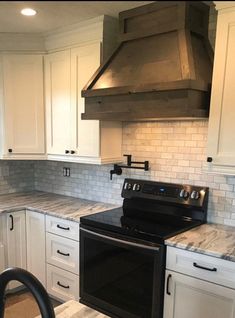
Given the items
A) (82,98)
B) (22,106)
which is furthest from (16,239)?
(82,98)

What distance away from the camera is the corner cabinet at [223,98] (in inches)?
69.6

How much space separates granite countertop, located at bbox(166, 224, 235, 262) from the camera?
1.67 meters

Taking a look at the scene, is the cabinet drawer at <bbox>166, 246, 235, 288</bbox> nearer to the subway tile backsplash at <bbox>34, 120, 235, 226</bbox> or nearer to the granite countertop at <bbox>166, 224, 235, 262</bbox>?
the granite countertop at <bbox>166, 224, 235, 262</bbox>

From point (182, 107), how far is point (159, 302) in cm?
125

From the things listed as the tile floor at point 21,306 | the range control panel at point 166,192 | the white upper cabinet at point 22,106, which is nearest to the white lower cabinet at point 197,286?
the range control panel at point 166,192

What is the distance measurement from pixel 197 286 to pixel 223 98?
117 cm

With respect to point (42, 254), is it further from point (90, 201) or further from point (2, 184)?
point (2, 184)

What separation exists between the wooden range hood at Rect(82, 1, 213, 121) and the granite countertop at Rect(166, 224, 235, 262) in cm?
78

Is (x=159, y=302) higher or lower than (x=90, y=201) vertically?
lower

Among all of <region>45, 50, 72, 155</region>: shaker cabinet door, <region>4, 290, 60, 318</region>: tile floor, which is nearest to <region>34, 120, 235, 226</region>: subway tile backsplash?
<region>45, 50, 72, 155</region>: shaker cabinet door

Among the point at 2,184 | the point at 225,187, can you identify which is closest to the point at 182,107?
the point at 225,187

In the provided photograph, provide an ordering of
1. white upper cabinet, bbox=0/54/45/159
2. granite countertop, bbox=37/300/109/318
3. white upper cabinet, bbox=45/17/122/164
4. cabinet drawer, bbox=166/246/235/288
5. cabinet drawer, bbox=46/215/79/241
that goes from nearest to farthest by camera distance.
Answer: granite countertop, bbox=37/300/109/318, cabinet drawer, bbox=166/246/235/288, cabinet drawer, bbox=46/215/79/241, white upper cabinet, bbox=45/17/122/164, white upper cabinet, bbox=0/54/45/159

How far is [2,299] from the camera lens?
0.81 m

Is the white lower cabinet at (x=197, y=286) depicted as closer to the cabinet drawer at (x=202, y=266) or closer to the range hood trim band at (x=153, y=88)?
the cabinet drawer at (x=202, y=266)
